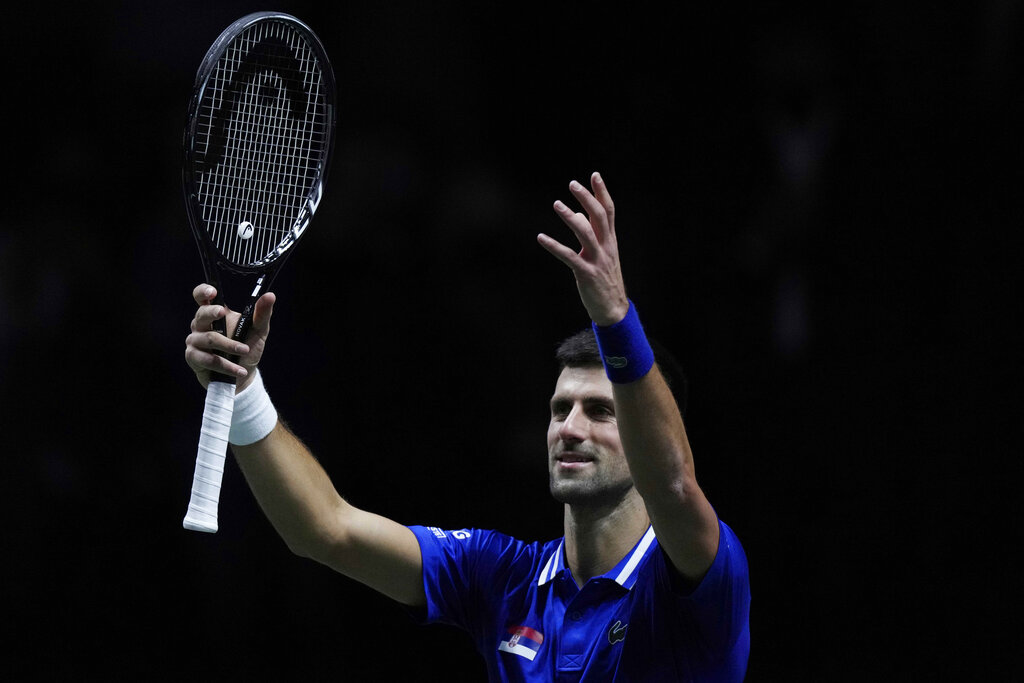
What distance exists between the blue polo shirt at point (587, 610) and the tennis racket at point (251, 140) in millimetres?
815

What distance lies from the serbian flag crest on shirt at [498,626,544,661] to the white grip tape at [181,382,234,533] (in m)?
0.92

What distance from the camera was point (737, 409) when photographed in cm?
449

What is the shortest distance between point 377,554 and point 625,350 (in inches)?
41.0

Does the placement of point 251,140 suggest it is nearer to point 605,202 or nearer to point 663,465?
point 605,202

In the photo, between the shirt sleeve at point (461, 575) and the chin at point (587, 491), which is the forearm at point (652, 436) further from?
the shirt sleeve at point (461, 575)

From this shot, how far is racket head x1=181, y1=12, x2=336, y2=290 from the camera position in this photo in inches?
103

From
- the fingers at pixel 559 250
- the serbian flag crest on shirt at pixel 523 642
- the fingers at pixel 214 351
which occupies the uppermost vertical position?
the fingers at pixel 559 250

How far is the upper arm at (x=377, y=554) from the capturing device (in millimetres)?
2975

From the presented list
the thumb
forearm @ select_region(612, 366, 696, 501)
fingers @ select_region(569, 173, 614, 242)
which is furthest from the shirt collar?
the thumb

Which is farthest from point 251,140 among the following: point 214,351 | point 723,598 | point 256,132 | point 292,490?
point 723,598

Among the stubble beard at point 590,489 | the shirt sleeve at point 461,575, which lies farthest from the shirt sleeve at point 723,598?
the shirt sleeve at point 461,575

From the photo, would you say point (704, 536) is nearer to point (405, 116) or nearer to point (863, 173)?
point (863, 173)

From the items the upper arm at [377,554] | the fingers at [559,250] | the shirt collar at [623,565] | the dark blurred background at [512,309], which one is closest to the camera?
the fingers at [559,250]

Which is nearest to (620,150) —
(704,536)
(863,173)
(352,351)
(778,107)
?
(778,107)
